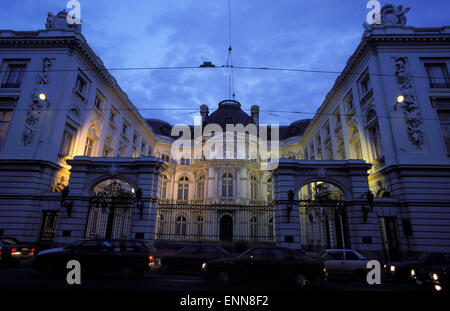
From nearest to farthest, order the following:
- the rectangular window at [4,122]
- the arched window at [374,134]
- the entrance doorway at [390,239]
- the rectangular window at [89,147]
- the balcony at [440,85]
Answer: the entrance doorway at [390,239] → the balcony at [440,85] → the rectangular window at [4,122] → the arched window at [374,134] → the rectangular window at [89,147]

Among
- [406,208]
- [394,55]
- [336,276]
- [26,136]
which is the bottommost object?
[336,276]

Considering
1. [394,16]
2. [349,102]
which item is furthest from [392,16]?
[349,102]

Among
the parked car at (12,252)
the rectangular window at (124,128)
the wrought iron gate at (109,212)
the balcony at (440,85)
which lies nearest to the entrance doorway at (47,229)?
the wrought iron gate at (109,212)

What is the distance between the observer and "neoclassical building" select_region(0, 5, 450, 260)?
656 inches

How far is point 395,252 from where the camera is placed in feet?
57.2

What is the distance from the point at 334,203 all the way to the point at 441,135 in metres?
10.4

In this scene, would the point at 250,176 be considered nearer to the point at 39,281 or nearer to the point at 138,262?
the point at 138,262

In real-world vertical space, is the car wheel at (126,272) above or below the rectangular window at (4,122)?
below

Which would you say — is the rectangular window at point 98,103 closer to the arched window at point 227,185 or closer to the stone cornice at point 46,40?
the stone cornice at point 46,40

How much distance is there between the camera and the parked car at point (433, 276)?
28.6 ft

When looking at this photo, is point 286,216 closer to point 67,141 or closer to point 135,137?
point 67,141

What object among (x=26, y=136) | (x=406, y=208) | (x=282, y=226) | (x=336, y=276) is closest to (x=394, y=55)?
(x=406, y=208)

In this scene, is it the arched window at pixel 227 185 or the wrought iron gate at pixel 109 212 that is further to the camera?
the arched window at pixel 227 185

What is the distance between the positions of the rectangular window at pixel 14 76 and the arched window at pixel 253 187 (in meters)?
28.9
